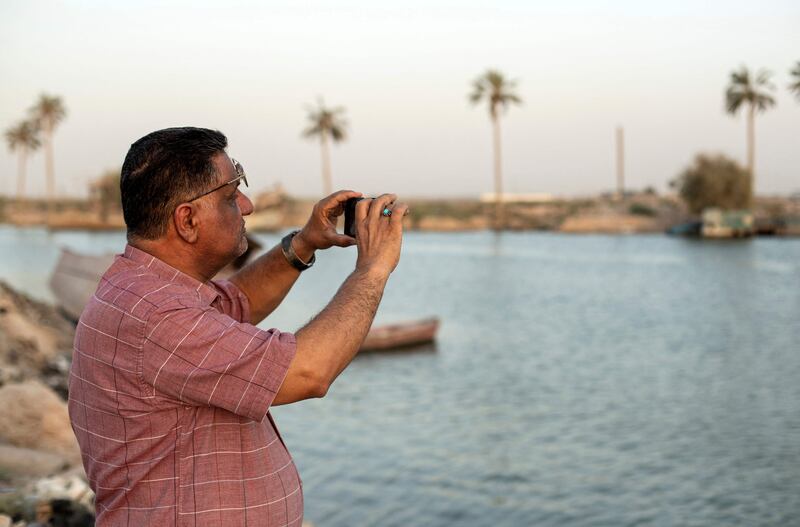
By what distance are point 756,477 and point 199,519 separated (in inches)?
457

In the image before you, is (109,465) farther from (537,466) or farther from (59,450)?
(537,466)

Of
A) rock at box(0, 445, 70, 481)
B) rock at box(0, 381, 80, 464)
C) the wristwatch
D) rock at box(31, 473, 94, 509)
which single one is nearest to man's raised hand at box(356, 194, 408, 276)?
the wristwatch

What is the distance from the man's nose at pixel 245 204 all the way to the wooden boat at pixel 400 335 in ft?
59.1

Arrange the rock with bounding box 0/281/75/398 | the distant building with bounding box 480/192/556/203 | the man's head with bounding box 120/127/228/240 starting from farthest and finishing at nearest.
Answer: the distant building with bounding box 480/192/556/203 < the rock with bounding box 0/281/75/398 < the man's head with bounding box 120/127/228/240

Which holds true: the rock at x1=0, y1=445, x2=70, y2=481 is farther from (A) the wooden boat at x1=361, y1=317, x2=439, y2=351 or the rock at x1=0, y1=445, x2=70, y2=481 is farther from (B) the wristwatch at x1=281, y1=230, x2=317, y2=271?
(A) the wooden boat at x1=361, y1=317, x2=439, y2=351

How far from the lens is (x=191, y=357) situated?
1.85 m

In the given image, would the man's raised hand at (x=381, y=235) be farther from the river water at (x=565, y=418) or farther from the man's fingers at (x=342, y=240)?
the river water at (x=565, y=418)

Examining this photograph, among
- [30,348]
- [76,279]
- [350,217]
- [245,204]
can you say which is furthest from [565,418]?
[76,279]

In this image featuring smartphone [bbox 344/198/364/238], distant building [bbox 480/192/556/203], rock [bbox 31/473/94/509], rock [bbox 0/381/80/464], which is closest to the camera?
smartphone [bbox 344/198/364/238]

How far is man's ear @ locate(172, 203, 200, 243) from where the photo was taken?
2059mm

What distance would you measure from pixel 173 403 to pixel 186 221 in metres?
0.41

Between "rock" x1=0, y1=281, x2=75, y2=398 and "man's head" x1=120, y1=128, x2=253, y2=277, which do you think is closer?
"man's head" x1=120, y1=128, x2=253, y2=277

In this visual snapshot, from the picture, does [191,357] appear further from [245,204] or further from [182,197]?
[245,204]

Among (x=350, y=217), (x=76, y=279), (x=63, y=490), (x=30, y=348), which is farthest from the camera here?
(x=76, y=279)
